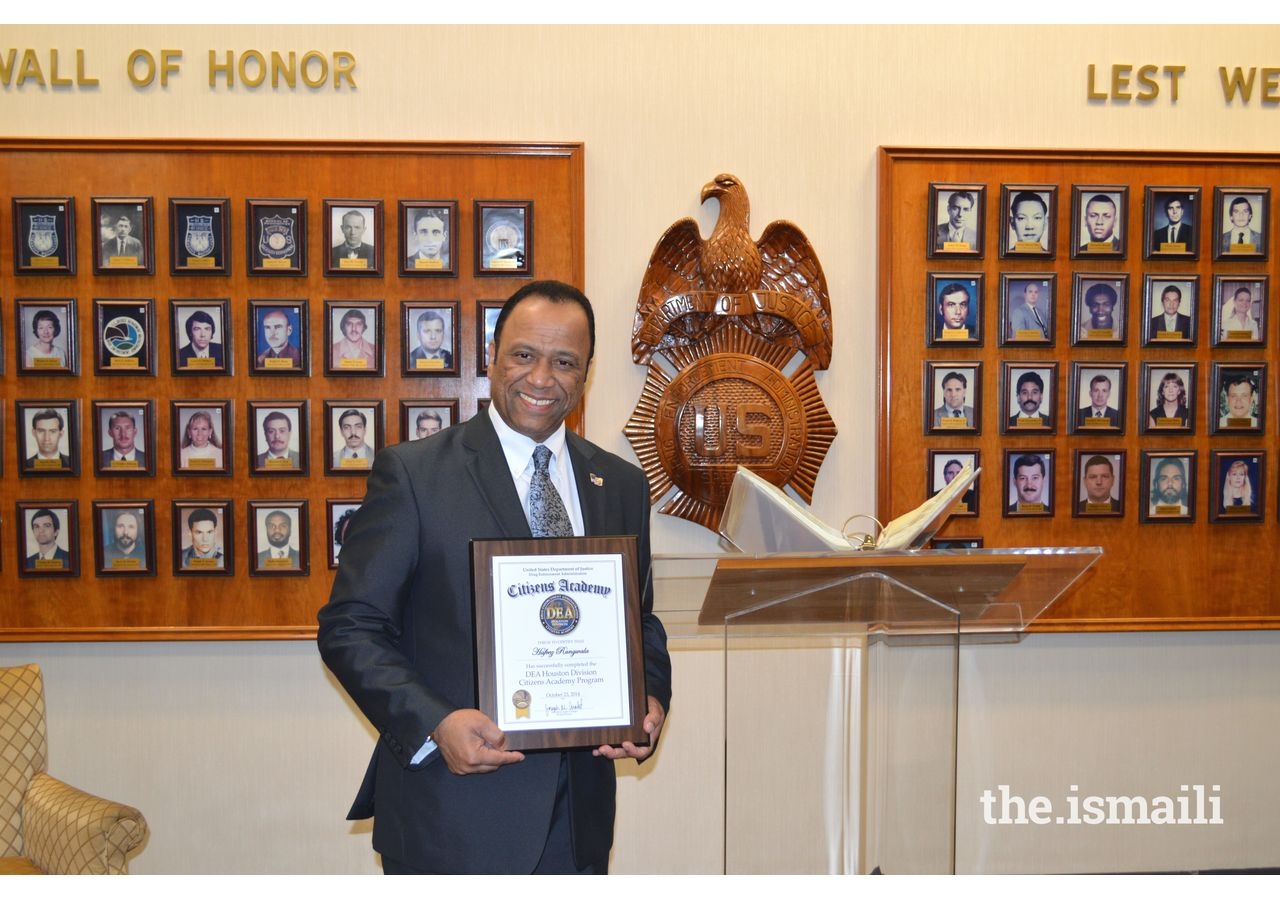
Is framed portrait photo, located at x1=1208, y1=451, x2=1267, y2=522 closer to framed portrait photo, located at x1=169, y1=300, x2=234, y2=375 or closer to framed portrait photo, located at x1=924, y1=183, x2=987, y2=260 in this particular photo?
framed portrait photo, located at x1=924, y1=183, x2=987, y2=260

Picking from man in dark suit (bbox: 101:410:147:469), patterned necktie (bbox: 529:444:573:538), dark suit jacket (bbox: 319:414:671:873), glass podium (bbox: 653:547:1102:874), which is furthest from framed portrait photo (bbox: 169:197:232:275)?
glass podium (bbox: 653:547:1102:874)

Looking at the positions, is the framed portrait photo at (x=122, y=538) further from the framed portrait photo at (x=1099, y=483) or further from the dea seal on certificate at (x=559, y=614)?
the framed portrait photo at (x=1099, y=483)

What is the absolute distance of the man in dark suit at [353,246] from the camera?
3.34 metres

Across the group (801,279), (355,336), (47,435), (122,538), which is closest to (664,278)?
(801,279)

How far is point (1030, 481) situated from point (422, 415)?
6.50ft

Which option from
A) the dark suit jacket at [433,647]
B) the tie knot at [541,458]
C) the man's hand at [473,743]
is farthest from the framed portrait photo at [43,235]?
the man's hand at [473,743]

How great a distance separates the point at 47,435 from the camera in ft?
10.9

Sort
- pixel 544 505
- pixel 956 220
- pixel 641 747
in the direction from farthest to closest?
1. pixel 956 220
2. pixel 544 505
3. pixel 641 747

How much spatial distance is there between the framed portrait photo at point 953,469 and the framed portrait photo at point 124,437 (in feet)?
8.16

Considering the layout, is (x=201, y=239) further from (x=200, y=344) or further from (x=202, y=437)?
(x=202, y=437)

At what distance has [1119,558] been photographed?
11.5 ft

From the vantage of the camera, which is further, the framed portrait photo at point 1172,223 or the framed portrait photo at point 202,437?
the framed portrait photo at point 1172,223

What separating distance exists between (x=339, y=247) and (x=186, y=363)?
1.99 feet

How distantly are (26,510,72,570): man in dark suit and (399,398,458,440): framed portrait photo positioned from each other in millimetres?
1122
